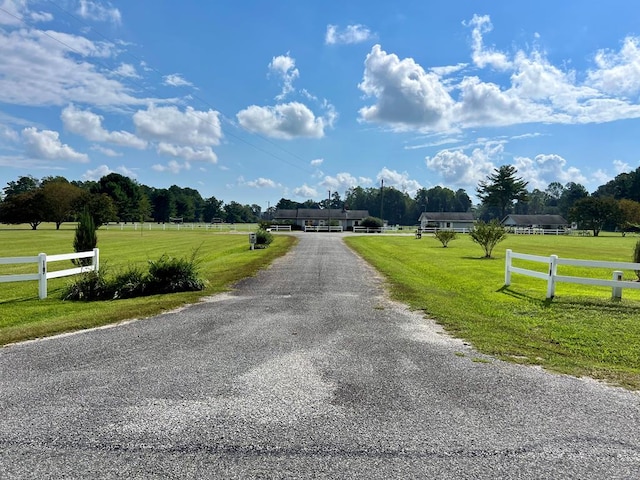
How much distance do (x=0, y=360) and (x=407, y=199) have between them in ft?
492

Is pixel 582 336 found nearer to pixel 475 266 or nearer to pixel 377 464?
pixel 377 464

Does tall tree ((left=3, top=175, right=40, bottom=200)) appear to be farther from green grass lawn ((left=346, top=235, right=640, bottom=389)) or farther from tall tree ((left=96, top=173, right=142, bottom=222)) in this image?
green grass lawn ((left=346, top=235, right=640, bottom=389))

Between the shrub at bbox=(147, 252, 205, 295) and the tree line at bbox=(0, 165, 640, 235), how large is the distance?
6.05m

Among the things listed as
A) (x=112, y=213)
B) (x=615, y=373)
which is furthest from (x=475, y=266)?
(x=112, y=213)

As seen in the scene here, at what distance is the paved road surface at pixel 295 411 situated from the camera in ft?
10.5

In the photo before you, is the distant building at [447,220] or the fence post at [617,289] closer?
the fence post at [617,289]

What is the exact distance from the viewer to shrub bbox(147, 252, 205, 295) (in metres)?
11.8

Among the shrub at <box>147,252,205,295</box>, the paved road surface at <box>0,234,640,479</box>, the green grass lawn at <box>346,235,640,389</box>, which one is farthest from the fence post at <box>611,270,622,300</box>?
the shrub at <box>147,252,205,295</box>

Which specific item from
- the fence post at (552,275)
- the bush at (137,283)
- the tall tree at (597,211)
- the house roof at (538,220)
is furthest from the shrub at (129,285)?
the house roof at (538,220)

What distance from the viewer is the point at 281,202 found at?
13875cm

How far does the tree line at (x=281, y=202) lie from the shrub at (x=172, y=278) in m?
6.05

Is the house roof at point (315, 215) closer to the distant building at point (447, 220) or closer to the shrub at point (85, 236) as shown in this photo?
the distant building at point (447, 220)

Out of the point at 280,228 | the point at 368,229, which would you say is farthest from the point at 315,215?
the point at 368,229

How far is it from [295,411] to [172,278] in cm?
889
